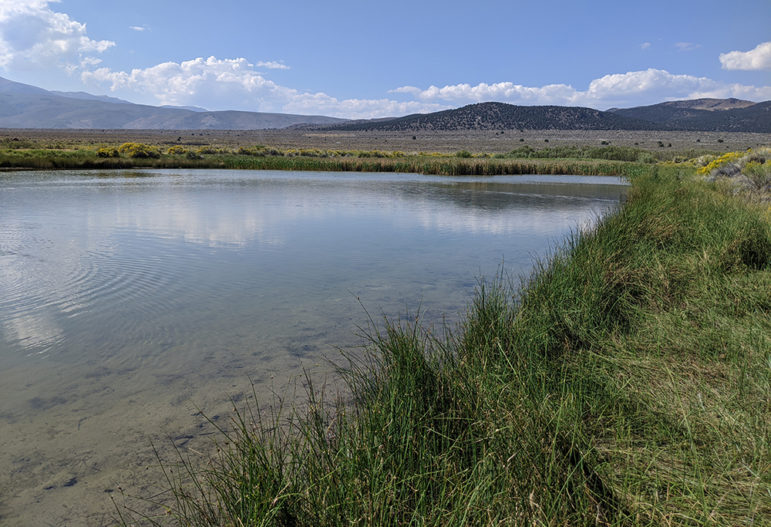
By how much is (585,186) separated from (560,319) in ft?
70.6

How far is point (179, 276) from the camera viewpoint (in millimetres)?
6512

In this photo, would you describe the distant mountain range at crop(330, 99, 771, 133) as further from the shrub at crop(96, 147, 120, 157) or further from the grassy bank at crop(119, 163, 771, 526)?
the grassy bank at crop(119, 163, 771, 526)

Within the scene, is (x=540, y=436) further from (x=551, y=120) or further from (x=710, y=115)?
(x=710, y=115)

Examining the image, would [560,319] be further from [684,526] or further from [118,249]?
[118,249]

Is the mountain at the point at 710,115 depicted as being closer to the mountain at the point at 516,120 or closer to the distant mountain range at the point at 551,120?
the distant mountain range at the point at 551,120

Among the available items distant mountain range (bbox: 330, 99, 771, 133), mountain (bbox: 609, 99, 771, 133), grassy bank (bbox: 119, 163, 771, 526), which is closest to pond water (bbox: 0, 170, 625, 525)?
grassy bank (bbox: 119, 163, 771, 526)

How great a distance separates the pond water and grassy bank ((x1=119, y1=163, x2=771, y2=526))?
0.53 meters

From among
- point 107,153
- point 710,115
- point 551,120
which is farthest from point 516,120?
point 107,153

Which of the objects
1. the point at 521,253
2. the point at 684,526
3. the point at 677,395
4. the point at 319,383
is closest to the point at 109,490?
the point at 319,383

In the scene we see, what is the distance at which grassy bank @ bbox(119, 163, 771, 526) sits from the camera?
69.8 inches

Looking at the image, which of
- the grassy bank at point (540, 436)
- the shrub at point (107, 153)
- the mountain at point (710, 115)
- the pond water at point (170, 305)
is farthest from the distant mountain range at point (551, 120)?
the grassy bank at point (540, 436)

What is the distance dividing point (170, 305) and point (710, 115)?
152m

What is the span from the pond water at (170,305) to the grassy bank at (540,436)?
53 centimetres

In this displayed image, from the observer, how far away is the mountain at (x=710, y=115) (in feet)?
319
